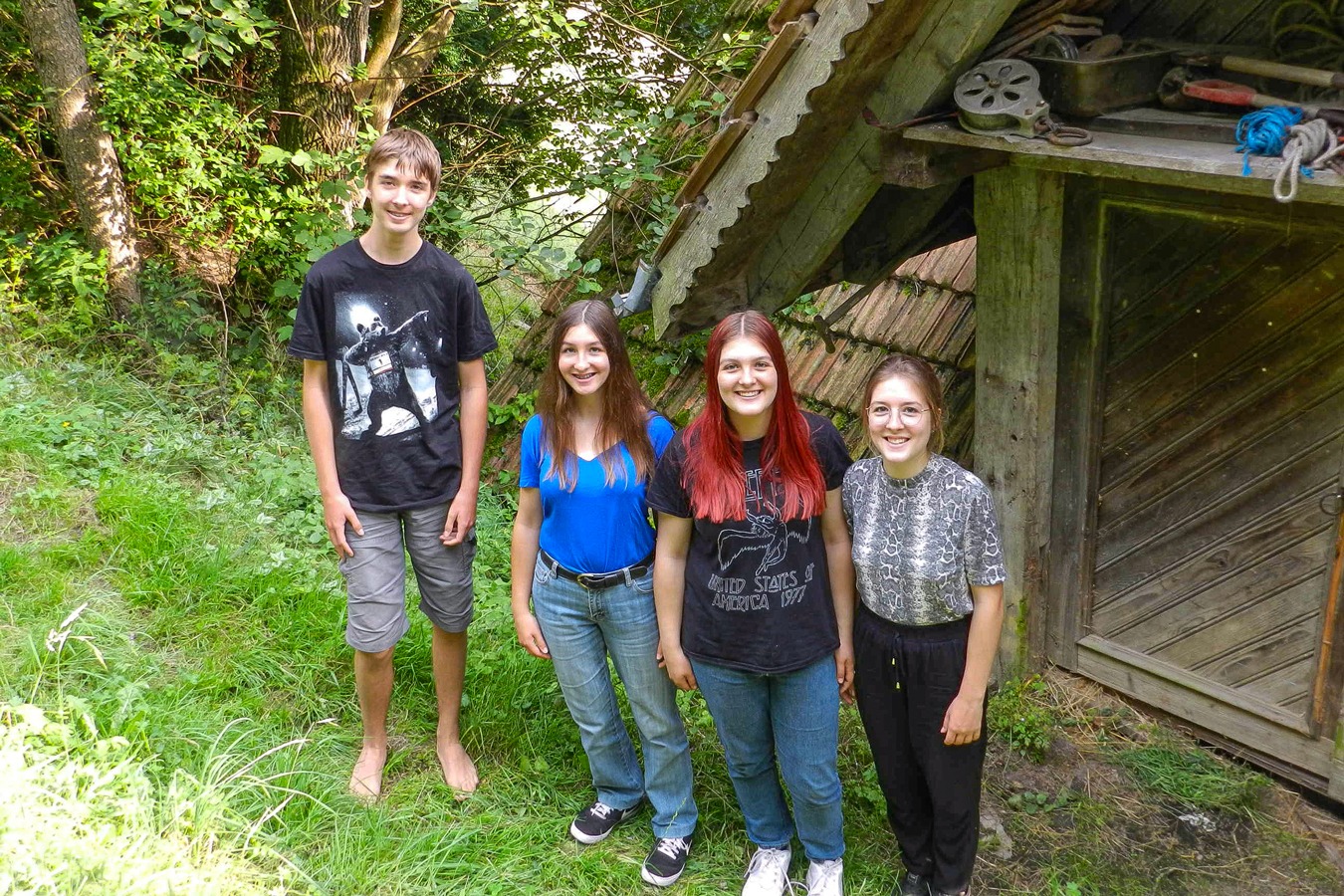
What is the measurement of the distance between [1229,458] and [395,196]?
9.50ft

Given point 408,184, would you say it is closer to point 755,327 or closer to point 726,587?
point 755,327

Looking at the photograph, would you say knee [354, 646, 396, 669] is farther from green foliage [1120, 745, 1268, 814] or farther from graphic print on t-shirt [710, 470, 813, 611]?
green foliage [1120, 745, 1268, 814]

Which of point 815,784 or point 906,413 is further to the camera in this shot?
point 815,784

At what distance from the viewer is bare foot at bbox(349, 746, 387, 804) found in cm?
358

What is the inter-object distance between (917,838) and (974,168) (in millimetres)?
2145

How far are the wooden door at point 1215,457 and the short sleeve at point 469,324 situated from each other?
208cm

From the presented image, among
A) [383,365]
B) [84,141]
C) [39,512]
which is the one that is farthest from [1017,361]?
[84,141]

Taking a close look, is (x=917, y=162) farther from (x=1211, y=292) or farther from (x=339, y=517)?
(x=339, y=517)

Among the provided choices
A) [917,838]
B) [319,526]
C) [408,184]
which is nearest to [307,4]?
[319,526]

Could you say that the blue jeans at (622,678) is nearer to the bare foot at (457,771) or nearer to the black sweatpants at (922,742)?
the bare foot at (457,771)

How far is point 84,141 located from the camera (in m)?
6.67

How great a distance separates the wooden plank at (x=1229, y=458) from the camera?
3.54 metres

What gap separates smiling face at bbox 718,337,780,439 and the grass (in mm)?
1538

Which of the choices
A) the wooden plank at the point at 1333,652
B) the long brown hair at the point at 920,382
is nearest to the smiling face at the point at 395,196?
the long brown hair at the point at 920,382
